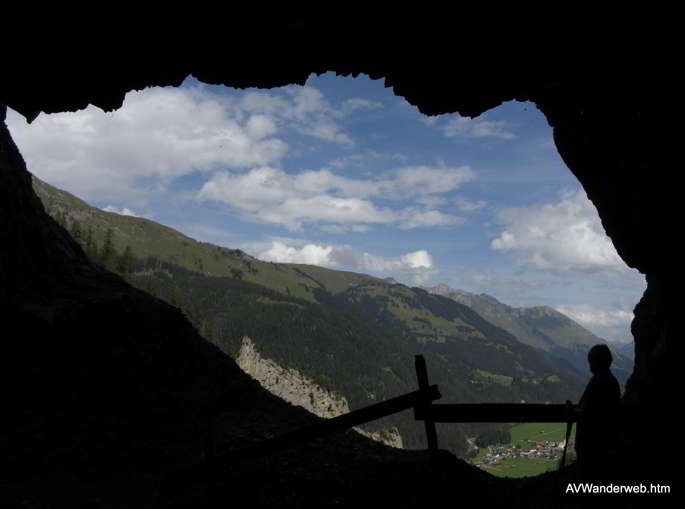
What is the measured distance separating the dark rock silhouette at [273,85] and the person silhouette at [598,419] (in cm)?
125

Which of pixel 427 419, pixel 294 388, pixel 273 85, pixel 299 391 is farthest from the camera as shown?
pixel 294 388

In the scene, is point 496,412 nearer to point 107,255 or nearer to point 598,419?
point 598,419

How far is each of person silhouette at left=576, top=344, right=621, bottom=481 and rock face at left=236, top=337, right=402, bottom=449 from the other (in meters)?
105

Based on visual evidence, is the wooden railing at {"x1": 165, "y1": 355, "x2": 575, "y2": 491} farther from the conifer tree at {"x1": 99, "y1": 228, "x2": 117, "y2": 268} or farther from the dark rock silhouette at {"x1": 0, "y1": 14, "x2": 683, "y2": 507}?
the conifer tree at {"x1": 99, "y1": 228, "x2": 117, "y2": 268}

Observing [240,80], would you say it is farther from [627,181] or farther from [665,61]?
[627,181]

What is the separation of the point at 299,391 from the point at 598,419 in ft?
414

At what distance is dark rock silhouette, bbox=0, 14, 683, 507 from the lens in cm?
1193

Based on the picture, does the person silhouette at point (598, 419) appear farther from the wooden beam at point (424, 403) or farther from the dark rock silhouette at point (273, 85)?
the wooden beam at point (424, 403)

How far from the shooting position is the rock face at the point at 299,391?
383 feet

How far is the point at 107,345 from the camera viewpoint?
18.7 meters

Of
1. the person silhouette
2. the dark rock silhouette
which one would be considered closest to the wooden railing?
the person silhouette

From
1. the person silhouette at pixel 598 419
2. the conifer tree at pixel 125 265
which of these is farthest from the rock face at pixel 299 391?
the person silhouette at pixel 598 419

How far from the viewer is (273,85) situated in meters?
16.0

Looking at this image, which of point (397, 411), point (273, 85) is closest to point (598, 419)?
point (397, 411)
